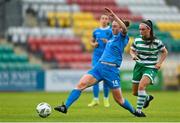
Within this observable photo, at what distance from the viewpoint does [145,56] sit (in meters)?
14.5

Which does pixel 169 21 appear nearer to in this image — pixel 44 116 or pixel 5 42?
pixel 5 42

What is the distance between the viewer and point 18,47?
34.9 meters

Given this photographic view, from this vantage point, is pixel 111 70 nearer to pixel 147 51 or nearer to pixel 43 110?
pixel 147 51

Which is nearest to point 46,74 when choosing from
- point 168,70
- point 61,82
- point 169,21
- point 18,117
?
point 61,82

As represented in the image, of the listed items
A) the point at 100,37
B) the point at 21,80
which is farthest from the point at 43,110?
the point at 21,80

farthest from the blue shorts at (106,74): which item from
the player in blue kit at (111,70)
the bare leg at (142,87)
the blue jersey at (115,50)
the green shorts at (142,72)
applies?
the green shorts at (142,72)

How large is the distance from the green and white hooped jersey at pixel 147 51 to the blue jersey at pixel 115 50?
0.47m

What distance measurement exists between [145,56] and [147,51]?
0.41ft

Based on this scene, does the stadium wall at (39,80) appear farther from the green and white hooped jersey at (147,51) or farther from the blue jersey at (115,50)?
the blue jersey at (115,50)

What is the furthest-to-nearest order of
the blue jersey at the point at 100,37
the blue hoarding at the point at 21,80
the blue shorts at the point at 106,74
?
the blue hoarding at the point at 21,80, the blue jersey at the point at 100,37, the blue shorts at the point at 106,74

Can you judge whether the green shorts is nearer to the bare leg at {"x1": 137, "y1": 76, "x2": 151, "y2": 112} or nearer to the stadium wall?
the bare leg at {"x1": 137, "y1": 76, "x2": 151, "y2": 112}

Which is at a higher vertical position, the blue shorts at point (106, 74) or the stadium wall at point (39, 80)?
the blue shorts at point (106, 74)

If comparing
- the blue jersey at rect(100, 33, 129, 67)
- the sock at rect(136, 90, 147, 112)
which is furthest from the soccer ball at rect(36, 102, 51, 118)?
the sock at rect(136, 90, 147, 112)

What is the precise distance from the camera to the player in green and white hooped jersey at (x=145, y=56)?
46.9ft
